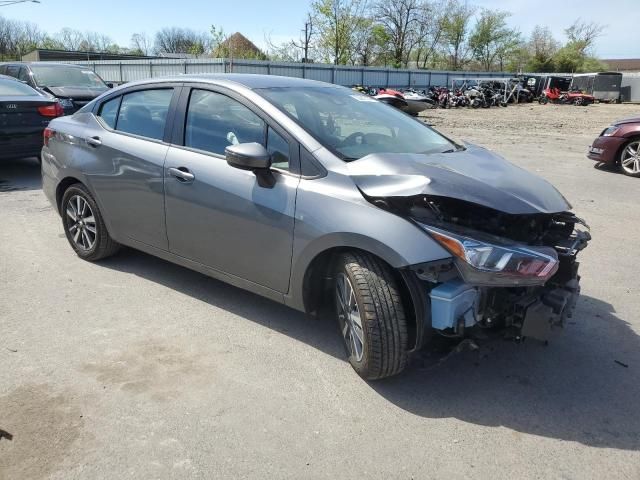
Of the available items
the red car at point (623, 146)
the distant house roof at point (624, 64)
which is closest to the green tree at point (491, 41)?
the distant house roof at point (624, 64)

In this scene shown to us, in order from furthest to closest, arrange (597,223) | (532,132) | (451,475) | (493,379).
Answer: (532,132), (597,223), (493,379), (451,475)

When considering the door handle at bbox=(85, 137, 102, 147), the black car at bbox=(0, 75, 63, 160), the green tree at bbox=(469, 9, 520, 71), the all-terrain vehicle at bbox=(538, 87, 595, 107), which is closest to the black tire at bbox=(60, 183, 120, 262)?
the door handle at bbox=(85, 137, 102, 147)

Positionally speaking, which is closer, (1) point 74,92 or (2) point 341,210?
(2) point 341,210

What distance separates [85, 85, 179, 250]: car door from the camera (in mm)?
4012

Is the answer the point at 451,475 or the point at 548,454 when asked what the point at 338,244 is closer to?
the point at 451,475

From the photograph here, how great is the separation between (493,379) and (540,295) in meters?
0.62

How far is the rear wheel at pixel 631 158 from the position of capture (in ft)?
32.4

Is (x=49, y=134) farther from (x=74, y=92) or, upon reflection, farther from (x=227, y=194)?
(x=74, y=92)

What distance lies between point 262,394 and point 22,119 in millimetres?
7075

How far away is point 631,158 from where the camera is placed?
9961mm

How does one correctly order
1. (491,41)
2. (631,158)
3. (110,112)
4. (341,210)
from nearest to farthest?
(341,210) < (110,112) < (631,158) < (491,41)

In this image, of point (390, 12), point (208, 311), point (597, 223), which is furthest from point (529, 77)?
point (208, 311)

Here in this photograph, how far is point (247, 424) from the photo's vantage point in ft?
9.04

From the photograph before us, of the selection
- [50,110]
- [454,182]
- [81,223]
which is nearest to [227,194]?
[454,182]
